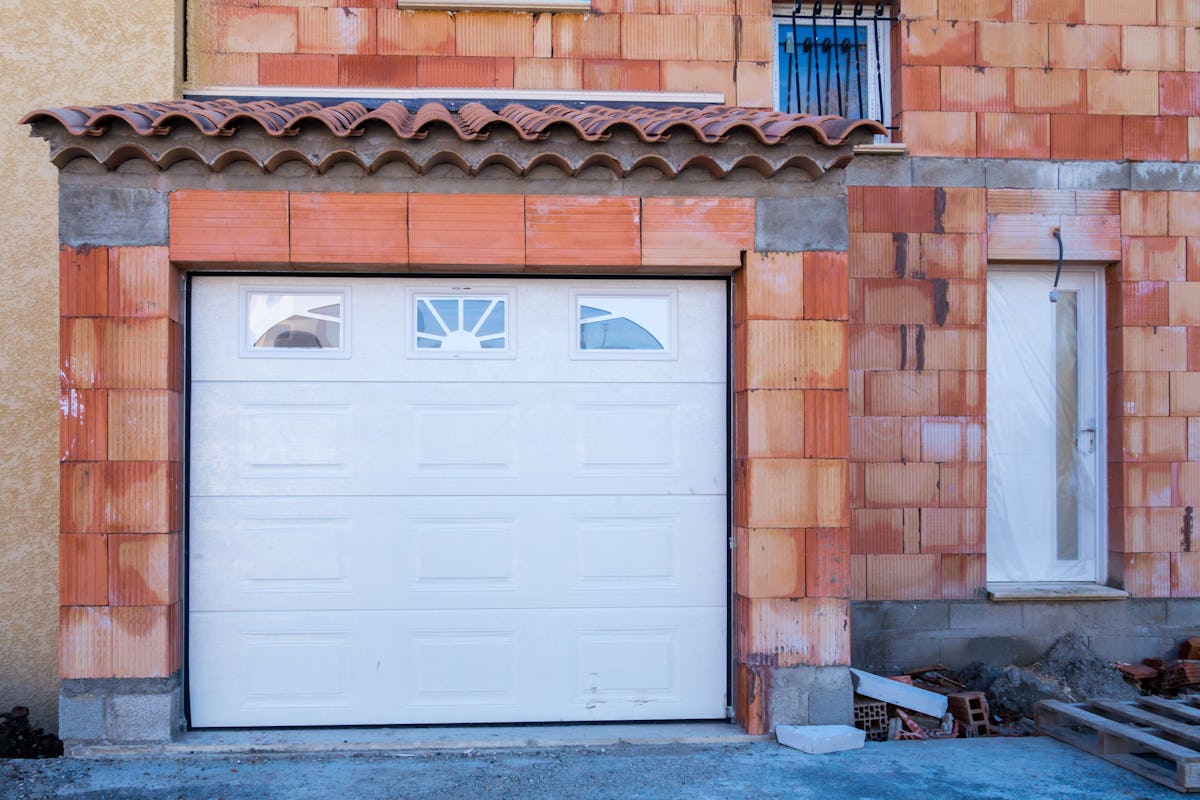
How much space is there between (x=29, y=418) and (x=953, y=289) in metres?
5.83

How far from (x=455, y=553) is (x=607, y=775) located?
1.45m

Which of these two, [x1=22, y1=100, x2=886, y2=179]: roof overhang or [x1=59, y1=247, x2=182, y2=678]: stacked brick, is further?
[x1=59, y1=247, x2=182, y2=678]: stacked brick

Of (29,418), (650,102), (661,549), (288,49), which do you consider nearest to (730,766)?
(661,549)

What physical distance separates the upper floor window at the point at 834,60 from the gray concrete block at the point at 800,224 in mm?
1568

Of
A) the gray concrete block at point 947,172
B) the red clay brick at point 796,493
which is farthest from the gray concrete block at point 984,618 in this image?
the gray concrete block at point 947,172

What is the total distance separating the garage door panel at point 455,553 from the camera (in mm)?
5359

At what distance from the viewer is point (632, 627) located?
547 centimetres

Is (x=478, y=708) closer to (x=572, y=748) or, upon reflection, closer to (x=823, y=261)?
(x=572, y=748)

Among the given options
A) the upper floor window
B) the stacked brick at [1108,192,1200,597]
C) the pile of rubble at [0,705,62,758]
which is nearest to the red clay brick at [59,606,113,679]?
the pile of rubble at [0,705,62,758]

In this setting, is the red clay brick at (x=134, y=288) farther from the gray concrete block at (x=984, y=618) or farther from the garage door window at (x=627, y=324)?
the gray concrete block at (x=984, y=618)

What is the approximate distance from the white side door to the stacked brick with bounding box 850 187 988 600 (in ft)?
0.96

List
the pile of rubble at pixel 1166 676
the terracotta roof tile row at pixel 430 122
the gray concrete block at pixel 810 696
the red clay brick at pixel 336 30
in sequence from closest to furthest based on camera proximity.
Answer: the terracotta roof tile row at pixel 430 122
the gray concrete block at pixel 810 696
the pile of rubble at pixel 1166 676
the red clay brick at pixel 336 30

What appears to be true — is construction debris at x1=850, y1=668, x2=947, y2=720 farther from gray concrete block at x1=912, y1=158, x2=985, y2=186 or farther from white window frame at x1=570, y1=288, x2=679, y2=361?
gray concrete block at x1=912, y1=158, x2=985, y2=186

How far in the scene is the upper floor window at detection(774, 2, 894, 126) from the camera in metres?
6.67
